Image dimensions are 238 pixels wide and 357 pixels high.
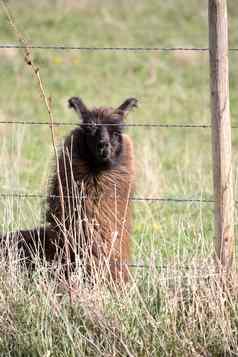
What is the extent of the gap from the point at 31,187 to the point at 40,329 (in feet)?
16.2

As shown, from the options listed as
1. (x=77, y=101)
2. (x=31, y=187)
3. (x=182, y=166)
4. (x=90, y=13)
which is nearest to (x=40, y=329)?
(x=77, y=101)

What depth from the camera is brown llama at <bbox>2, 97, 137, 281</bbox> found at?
6.64 m

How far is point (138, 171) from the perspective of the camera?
10.2 metres

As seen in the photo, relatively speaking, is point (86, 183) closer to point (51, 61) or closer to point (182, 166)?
point (182, 166)

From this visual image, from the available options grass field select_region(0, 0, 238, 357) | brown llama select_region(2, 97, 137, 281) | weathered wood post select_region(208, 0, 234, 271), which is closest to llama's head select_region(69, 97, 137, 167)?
brown llama select_region(2, 97, 137, 281)

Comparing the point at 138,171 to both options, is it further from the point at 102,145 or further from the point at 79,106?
the point at 102,145

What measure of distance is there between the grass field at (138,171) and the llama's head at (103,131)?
0.72 m

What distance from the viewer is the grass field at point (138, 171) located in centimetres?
534

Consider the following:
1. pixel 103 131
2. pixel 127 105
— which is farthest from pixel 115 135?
pixel 127 105

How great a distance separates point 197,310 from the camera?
5332 mm

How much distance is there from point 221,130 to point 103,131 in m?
1.47

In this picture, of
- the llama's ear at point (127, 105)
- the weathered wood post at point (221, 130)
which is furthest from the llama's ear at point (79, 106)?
the weathered wood post at point (221, 130)

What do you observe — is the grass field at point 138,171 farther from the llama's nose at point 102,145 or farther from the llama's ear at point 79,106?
the llama's ear at point 79,106

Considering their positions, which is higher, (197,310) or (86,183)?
(86,183)
